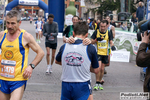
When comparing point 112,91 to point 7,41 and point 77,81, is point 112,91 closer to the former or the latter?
point 77,81

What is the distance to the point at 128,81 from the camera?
7.86 meters

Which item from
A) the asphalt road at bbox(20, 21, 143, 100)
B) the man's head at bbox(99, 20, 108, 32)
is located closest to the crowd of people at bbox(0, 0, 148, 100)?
the asphalt road at bbox(20, 21, 143, 100)

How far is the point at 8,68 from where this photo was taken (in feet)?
12.4

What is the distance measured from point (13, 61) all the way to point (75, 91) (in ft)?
3.47

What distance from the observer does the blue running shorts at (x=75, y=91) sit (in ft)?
11.6

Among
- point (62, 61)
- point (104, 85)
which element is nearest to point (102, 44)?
point (104, 85)

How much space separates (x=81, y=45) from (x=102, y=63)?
3.49 metres

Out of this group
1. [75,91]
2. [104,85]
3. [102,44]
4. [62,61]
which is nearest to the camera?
[75,91]

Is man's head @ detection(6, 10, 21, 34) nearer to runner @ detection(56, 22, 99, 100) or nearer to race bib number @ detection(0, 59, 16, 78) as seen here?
race bib number @ detection(0, 59, 16, 78)

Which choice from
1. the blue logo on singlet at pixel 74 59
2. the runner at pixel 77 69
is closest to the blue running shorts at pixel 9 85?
the runner at pixel 77 69

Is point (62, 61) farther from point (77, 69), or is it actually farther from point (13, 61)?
point (13, 61)

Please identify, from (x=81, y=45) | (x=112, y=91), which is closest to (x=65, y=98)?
(x=81, y=45)

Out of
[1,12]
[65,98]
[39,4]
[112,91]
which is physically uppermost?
[39,4]

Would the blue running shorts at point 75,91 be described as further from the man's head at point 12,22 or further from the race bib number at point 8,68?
the man's head at point 12,22
